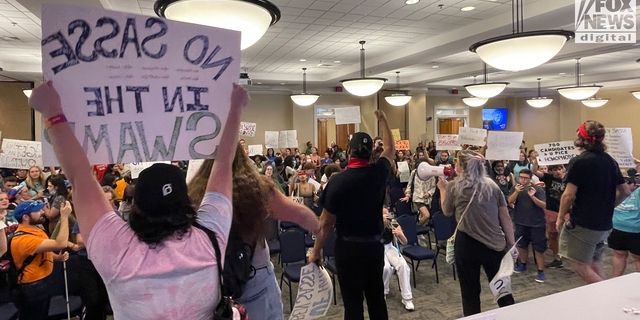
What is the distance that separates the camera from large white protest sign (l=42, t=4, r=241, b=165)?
3.67 ft

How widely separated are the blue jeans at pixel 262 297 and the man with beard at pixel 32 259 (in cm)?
207

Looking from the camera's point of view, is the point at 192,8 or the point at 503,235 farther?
the point at 503,235

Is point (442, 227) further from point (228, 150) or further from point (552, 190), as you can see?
point (228, 150)

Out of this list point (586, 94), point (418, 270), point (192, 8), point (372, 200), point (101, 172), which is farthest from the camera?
point (586, 94)

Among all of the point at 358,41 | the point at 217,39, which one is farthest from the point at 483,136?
the point at 217,39

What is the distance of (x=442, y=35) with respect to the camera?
7.29m

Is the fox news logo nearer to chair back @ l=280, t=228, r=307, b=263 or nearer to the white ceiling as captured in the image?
the white ceiling

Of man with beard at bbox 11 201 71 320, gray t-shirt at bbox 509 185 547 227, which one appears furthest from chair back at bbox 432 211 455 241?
man with beard at bbox 11 201 71 320

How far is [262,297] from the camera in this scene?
72.6 inches

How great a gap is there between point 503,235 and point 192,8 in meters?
2.79

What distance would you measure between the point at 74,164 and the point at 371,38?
277 inches

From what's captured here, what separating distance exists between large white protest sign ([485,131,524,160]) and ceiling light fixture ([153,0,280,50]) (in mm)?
4203

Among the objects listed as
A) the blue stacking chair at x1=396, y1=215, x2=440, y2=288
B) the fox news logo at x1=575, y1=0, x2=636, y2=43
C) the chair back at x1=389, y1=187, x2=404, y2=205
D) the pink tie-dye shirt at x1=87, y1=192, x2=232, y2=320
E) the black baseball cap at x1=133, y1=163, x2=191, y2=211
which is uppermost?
the fox news logo at x1=575, y1=0, x2=636, y2=43

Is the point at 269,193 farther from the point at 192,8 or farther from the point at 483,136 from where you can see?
the point at 483,136
